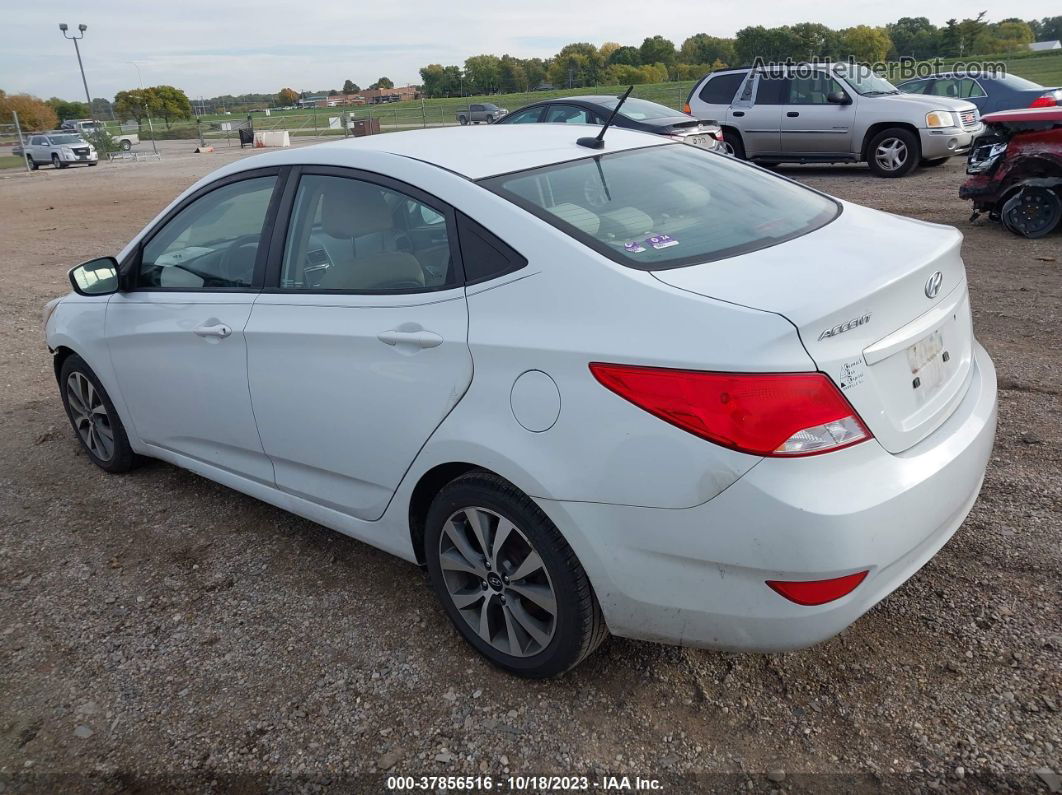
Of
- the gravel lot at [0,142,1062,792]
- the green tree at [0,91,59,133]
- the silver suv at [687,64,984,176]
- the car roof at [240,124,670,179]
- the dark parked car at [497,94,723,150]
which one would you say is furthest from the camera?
the green tree at [0,91,59,133]

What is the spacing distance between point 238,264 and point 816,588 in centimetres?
255

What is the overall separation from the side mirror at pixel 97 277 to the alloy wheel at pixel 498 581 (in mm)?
2258

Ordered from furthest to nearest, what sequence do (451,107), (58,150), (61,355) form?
(451,107), (58,150), (61,355)

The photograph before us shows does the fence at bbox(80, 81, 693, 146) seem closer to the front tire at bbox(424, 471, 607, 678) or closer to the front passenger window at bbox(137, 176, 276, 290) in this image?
the front passenger window at bbox(137, 176, 276, 290)

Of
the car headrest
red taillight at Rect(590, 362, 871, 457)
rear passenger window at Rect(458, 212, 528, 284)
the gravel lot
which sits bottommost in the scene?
the gravel lot

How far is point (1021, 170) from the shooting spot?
27.0 ft

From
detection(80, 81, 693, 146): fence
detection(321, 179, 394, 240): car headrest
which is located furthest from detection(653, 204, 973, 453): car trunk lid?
detection(80, 81, 693, 146): fence

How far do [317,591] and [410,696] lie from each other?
2.65 feet

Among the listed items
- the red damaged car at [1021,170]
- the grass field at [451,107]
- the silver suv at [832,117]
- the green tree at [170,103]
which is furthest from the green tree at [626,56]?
the red damaged car at [1021,170]

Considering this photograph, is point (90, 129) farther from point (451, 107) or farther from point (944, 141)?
point (944, 141)

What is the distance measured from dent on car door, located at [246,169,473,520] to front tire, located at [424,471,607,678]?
0.25 m

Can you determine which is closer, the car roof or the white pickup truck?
the car roof

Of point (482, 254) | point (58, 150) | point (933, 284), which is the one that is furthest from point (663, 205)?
point (58, 150)

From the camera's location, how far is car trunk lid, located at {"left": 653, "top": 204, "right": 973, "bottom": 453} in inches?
86.2
